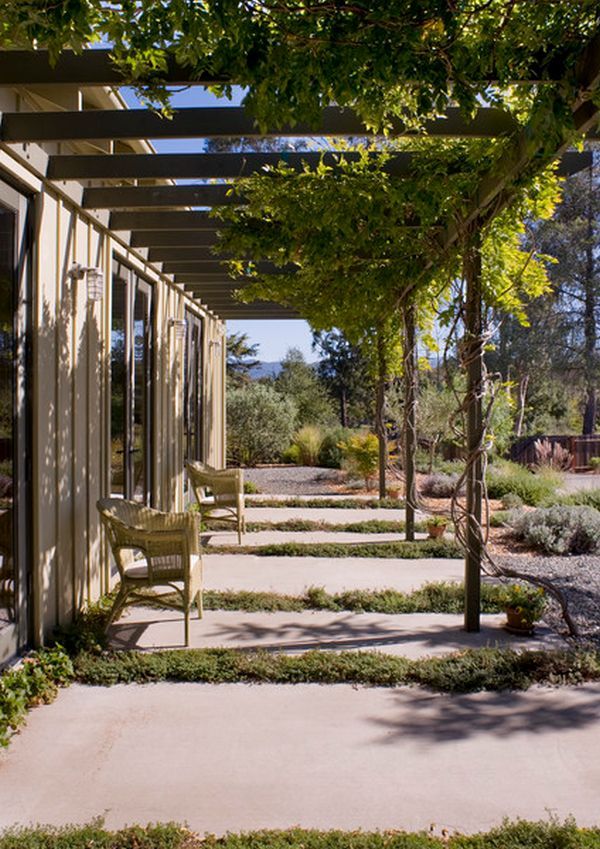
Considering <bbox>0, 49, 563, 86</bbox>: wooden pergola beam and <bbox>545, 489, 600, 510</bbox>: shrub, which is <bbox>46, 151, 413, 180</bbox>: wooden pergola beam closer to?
<bbox>0, 49, 563, 86</bbox>: wooden pergola beam

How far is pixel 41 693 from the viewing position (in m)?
3.63

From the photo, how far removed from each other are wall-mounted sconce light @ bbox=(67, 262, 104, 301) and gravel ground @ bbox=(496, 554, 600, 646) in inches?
153

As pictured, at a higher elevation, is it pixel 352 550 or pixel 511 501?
pixel 511 501

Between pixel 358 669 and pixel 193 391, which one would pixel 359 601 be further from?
pixel 193 391

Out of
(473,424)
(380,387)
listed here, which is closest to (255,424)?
(380,387)

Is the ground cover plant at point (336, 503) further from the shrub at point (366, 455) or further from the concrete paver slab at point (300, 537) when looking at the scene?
the concrete paver slab at point (300, 537)

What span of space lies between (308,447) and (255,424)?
1378 mm

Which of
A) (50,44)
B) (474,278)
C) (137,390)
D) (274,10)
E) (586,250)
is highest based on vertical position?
(586,250)

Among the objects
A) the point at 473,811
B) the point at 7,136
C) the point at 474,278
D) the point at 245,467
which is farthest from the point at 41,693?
the point at 245,467

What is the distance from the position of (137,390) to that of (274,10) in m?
4.54

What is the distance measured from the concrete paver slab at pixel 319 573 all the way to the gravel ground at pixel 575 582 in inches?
27.7

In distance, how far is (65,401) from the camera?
459cm

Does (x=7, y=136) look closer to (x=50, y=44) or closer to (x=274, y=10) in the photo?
(x=50, y=44)

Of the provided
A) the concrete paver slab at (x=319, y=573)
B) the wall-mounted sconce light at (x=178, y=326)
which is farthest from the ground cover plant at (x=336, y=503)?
the concrete paver slab at (x=319, y=573)
